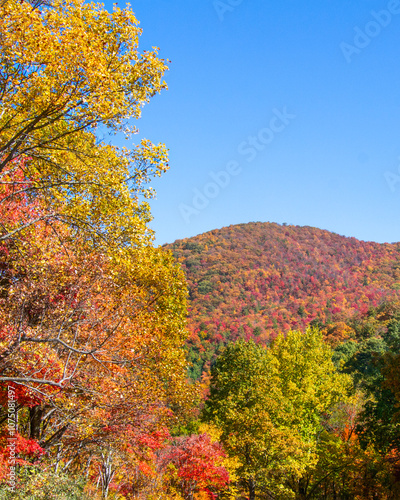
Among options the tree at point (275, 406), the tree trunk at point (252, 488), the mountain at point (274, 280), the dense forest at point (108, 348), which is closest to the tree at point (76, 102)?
the dense forest at point (108, 348)

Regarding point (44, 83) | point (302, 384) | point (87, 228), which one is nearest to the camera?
point (44, 83)

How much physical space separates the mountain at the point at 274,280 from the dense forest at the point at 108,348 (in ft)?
185

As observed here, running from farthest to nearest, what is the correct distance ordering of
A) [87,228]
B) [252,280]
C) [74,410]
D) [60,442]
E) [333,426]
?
[252,280]
[333,426]
[60,442]
[74,410]
[87,228]

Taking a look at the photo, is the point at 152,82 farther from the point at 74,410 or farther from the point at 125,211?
the point at 74,410

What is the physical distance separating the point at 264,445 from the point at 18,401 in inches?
551

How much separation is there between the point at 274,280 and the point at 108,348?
127 metres

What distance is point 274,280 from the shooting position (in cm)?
13300

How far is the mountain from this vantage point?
94.1m

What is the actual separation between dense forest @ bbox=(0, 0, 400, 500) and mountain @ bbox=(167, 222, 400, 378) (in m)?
56.4

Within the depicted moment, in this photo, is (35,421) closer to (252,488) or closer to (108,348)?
(108,348)

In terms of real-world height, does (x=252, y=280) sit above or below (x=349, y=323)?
above

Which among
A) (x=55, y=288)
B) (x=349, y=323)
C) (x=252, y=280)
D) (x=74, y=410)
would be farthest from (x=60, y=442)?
(x=252, y=280)

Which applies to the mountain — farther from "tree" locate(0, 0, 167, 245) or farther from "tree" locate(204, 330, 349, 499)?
"tree" locate(0, 0, 167, 245)

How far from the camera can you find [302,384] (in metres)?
22.0
